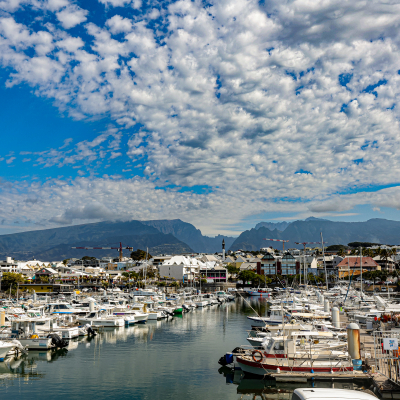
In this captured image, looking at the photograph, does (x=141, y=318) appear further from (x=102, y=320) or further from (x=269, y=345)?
(x=269, y=345)

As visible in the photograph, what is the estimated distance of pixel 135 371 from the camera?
3384 centimetres

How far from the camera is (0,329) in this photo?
134 feet

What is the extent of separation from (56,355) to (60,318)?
12244 millimetres

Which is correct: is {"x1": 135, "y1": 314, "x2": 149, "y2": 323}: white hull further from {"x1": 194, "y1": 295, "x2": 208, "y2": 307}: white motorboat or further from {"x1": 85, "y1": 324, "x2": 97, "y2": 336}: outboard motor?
{"x1": 194, "y1": 295, "x2": 208, "y2": 307}: white motorboat

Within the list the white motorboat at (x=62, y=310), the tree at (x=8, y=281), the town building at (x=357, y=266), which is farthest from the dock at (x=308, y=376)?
the town building at (x=357, y=266)

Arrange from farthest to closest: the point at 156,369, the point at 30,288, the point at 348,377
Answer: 1. the point at 30,288
2. the point at 156,369
3. the point at 348,377

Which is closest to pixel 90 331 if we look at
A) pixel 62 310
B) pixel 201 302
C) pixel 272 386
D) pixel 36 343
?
pixel 36 343

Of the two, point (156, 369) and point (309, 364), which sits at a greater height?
point (309, 364)

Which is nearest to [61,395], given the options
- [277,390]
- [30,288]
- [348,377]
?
[277,390]

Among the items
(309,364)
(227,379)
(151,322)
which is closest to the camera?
(309,364)

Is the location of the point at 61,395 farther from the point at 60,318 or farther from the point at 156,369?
the point at 60,318

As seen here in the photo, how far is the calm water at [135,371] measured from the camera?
27922 mm

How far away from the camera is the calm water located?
27.9 meters

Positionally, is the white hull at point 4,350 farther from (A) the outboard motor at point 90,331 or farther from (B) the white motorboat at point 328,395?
(B) the white motorboat at point 328,395
